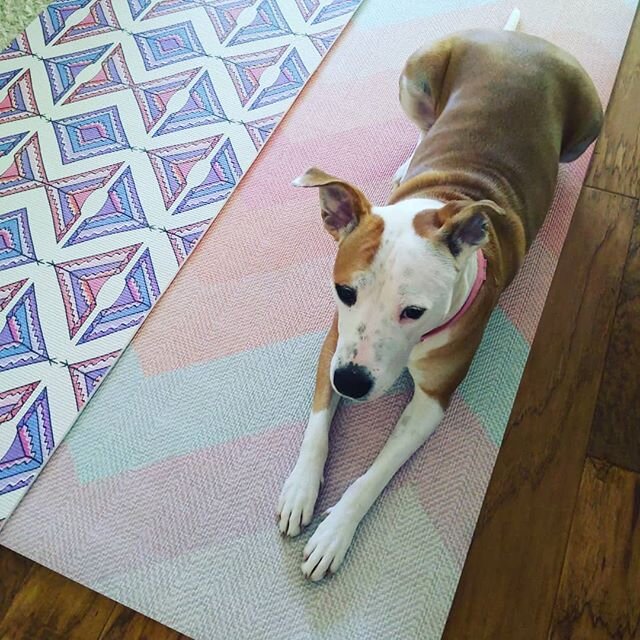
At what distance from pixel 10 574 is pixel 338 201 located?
1.14 m

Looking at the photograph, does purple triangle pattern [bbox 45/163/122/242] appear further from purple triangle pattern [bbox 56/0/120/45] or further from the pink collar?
the pink collar

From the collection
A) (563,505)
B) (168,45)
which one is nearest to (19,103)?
(168,45)

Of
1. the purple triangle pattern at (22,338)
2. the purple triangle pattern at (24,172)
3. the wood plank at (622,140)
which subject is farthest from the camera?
the wood plank at (622,140)

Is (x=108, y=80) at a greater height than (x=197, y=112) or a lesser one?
greater

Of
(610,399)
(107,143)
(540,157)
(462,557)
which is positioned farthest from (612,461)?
(107,143)

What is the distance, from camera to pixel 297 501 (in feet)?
5.58

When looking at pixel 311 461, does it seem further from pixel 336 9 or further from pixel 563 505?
pixel 336 9

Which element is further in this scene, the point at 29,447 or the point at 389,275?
the point at 29,447

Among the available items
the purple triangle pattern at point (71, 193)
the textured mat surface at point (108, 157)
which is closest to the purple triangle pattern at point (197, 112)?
the textured mat surface at point (108, 157)

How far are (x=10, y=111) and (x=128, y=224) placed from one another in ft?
2.19

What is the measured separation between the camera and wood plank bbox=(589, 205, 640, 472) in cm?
192

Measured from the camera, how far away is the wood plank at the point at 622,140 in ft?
8.00

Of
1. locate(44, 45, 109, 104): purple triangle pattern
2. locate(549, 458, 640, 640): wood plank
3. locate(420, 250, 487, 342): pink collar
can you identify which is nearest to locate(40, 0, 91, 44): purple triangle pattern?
locate(44, 45, 109, 104): purple triangle pattern

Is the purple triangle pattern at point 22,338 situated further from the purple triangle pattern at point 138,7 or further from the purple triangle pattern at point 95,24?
the purple triangle pattern at point 138,7
